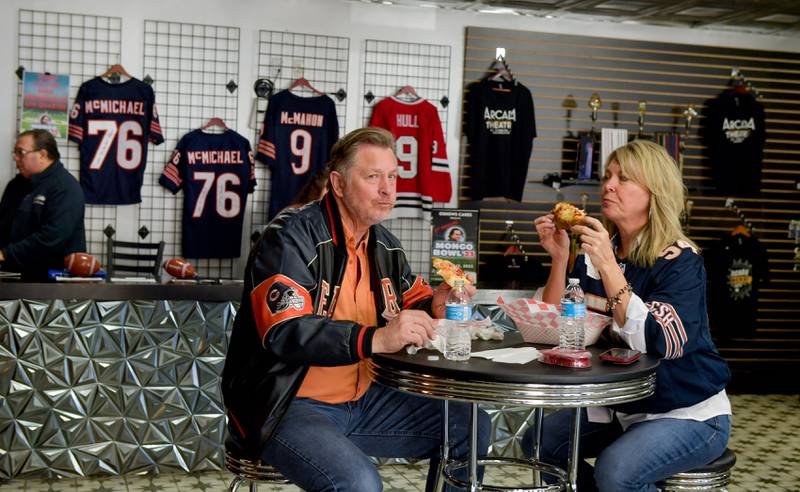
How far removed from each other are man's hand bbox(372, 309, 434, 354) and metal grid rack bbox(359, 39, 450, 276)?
4.63 m

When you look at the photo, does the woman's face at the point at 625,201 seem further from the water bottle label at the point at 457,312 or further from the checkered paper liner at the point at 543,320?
the water bottle label at the point at 457,312

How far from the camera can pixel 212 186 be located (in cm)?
686

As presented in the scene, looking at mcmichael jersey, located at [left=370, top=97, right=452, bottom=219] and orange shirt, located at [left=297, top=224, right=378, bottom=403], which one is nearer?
orange shirt, located at [left=297, top=224, right=378, bottom=403]

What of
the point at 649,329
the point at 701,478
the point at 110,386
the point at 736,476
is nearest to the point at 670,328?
the point at 649,329

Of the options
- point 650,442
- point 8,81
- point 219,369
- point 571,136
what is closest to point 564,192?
point 571,136

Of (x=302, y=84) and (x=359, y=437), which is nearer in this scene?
(x=359, y=437)

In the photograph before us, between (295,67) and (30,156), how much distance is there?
7.05 ft

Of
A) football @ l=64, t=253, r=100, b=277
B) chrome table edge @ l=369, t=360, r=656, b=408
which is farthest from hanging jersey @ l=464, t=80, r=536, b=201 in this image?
chrome table edge @ l=369, t=360, r=656, b=408

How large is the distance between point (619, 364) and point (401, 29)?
A: 5.06m

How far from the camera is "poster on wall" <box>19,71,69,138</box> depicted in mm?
6508

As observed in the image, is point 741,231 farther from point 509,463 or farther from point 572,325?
point 572,325

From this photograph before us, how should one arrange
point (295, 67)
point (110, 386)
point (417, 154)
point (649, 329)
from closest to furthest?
point (649, 329) → point (110, 386) → point (295, 67) → point (417, 154)

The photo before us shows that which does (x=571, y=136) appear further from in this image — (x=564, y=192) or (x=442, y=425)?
(x=442, y=425)

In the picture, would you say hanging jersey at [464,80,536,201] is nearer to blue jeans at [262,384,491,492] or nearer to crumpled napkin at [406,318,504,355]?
crumpled napkin at [406,318,504,355]
